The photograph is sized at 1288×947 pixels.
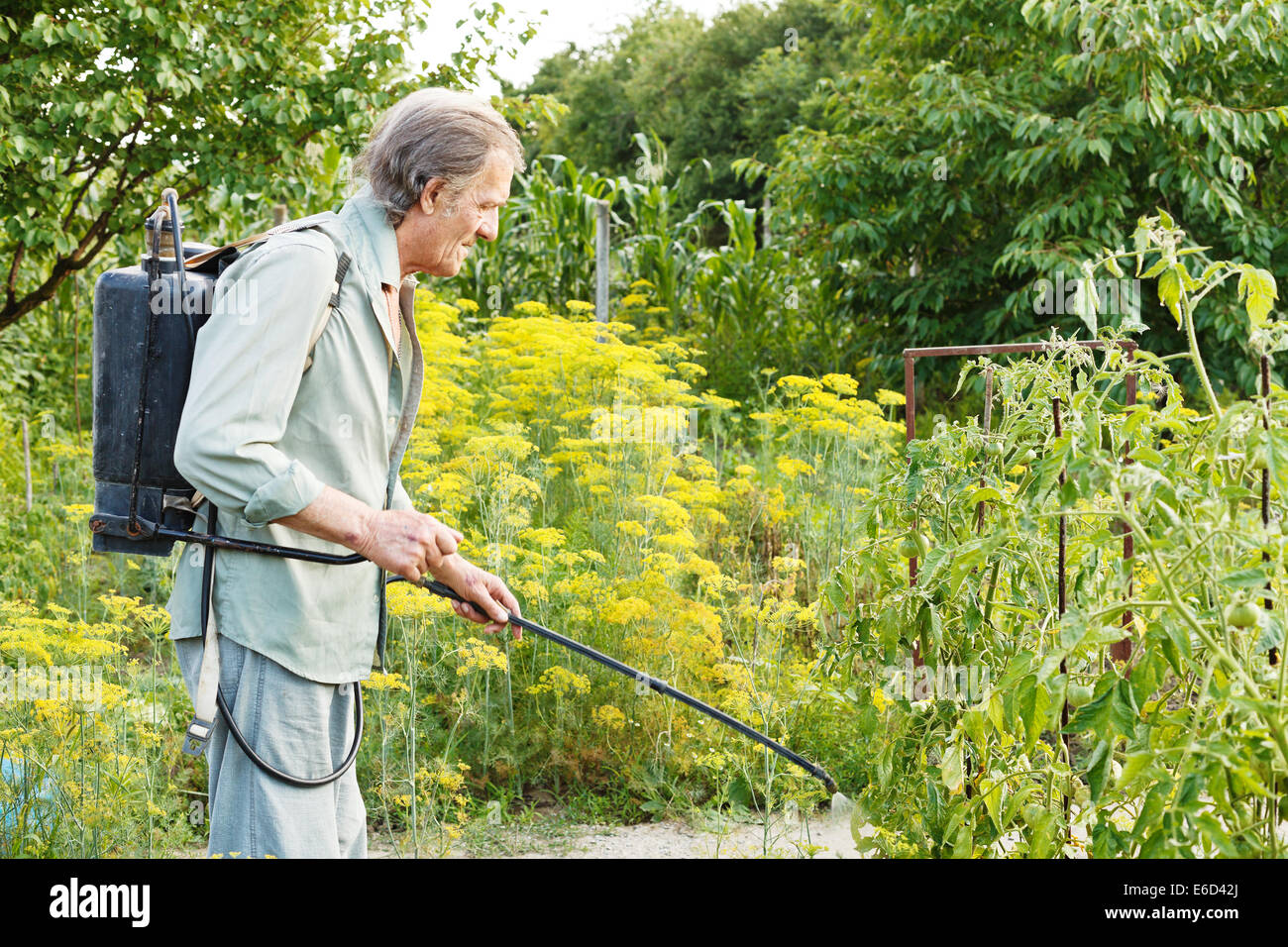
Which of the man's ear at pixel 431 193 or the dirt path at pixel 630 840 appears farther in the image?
the dirt path at pixel 630 840

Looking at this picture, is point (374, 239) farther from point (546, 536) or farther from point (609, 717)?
point (609, 717)

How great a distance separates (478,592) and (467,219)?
665 millimetres

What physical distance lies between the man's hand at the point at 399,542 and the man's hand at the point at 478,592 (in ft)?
0.60

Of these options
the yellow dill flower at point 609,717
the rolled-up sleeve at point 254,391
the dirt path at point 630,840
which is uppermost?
the rolled-up sleeve at point 254,391

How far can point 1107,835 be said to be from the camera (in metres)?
1.63

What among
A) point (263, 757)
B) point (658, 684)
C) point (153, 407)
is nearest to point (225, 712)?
point (263, 757)

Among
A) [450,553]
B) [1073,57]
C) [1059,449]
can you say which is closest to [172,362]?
[450,553]

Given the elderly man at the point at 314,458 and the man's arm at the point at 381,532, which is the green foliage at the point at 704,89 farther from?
the man's arm at the point at 381,532

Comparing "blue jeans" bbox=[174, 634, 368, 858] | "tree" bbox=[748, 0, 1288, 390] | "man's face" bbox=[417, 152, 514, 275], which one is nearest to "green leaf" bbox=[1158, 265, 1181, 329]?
"man's face" bbox=[417, 152, 514, 275]

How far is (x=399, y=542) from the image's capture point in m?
1.75

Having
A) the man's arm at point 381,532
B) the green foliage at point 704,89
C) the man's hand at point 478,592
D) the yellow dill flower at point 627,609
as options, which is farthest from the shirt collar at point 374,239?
the green foliage at point 704,89

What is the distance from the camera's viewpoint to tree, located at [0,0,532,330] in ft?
14.0

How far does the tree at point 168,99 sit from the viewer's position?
14.0 feet

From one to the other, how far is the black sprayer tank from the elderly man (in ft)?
0.21
